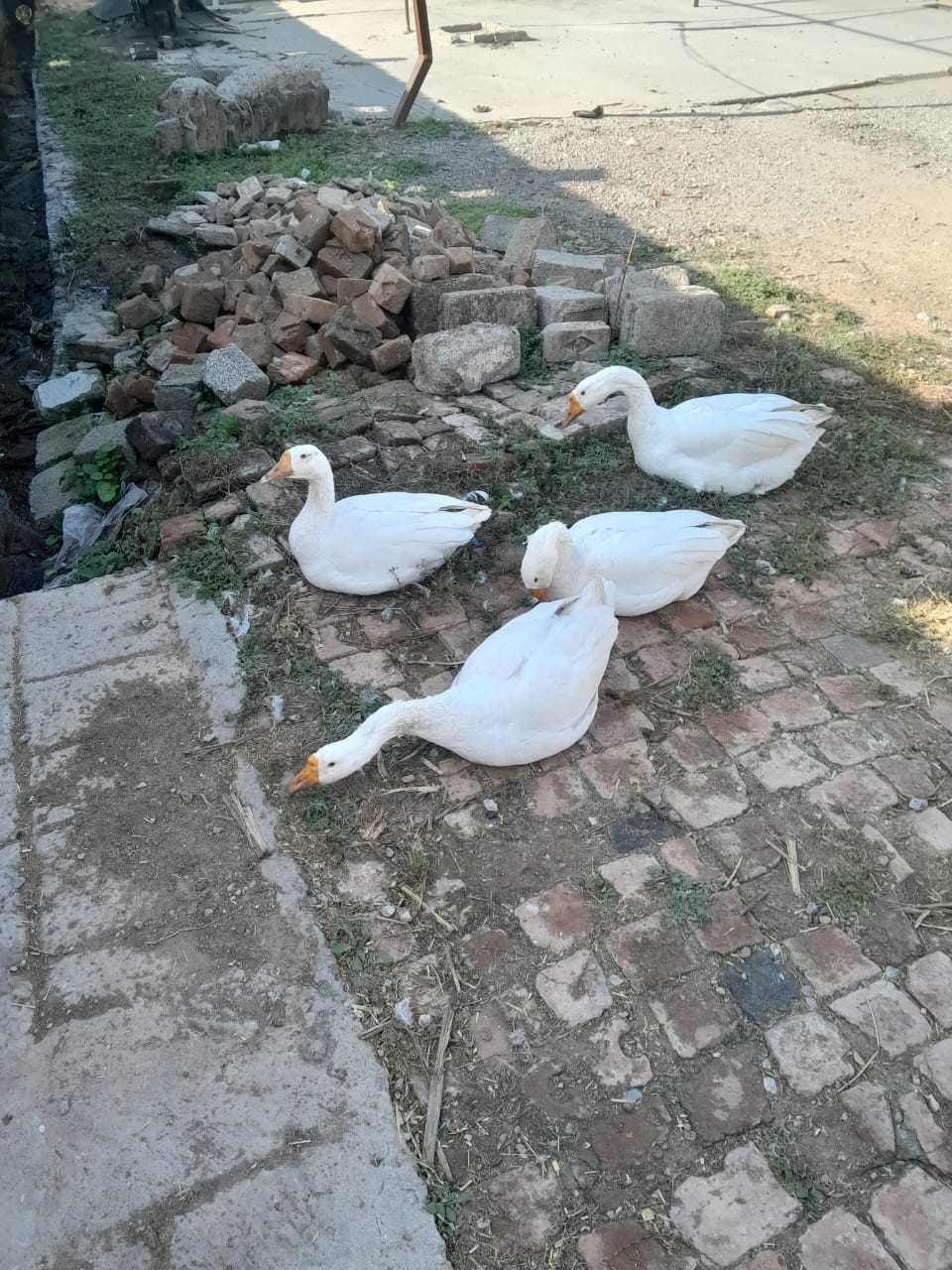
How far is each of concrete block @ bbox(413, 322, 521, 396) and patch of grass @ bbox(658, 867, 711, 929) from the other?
3.67 m

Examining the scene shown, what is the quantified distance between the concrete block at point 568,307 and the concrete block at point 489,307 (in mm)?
76

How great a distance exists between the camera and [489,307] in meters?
6.06

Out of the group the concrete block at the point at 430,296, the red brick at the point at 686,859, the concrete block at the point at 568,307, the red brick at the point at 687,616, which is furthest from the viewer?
the concrete block at the point at 568,307

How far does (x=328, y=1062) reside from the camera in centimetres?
255

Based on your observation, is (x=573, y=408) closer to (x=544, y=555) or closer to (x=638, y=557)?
(x=638, y=557)

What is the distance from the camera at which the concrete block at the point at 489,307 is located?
5965 millimetres

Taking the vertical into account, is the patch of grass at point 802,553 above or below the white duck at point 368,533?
below

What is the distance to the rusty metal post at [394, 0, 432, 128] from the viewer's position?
10.5 metres

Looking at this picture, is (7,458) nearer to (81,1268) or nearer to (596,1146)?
(81,1268)

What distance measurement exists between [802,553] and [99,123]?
40.0 ft

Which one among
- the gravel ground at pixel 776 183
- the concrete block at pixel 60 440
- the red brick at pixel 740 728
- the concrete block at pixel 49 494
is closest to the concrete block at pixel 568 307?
the gravel ground at pixel 776 183

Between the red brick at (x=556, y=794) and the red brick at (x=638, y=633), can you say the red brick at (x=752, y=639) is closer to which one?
the red brick at (x=638, y=633)

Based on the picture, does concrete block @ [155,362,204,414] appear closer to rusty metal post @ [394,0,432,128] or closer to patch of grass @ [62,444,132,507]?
patch of grass @ [62,444,132,507]

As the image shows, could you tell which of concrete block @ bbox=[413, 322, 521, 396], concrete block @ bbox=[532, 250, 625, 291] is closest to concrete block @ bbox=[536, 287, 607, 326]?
concrete block @ bbox=[532, 250, 625, 291]
